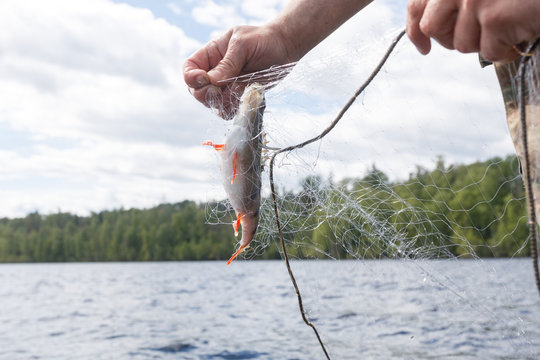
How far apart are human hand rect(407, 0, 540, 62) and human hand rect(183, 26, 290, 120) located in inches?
46.0

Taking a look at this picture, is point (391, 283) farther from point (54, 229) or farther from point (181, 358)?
point (54, 229)

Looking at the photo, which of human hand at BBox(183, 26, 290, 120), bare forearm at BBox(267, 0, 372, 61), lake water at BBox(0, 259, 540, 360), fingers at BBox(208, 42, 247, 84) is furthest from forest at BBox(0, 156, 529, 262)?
bare forearm at BBox(267, 0, 372, 61)

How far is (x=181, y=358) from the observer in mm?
11828

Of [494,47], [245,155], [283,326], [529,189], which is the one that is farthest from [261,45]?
[283,326]

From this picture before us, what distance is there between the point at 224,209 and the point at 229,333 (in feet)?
42.9

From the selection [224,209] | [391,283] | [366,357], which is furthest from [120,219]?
[224,209]

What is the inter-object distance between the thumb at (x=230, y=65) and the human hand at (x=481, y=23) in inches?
45.1

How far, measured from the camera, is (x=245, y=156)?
221cm

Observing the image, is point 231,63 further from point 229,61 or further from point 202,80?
point 202,80

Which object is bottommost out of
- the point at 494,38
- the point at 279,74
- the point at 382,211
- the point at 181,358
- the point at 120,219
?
the point at 181,358

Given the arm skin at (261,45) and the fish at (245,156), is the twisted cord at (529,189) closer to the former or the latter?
the fish at (245,156)

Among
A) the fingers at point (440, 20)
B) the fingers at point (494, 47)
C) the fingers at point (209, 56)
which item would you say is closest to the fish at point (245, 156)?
the fingers at point (209, 56)

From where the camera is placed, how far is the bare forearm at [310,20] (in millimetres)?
2695

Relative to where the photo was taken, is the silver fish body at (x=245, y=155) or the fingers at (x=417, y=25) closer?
the fingers at (x=417, y=25)
